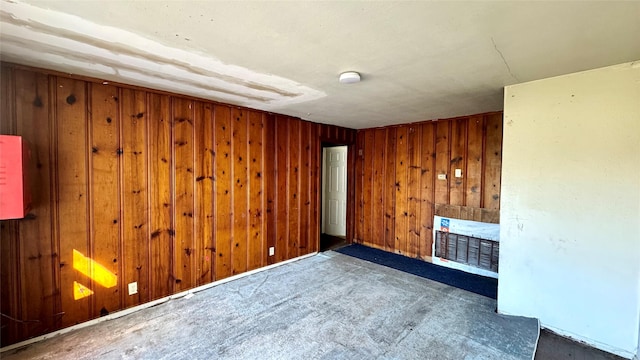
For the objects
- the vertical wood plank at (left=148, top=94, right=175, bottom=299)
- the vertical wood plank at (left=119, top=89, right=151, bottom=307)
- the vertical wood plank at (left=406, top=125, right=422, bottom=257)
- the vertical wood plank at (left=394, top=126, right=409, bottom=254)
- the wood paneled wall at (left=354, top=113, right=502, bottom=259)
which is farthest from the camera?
the vertical wood plank at (left=394, top=126, right=409, bottom=254)

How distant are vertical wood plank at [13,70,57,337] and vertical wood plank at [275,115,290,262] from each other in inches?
93.2

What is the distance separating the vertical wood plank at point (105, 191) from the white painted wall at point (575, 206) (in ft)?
12.4

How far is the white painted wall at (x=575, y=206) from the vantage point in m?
2.00

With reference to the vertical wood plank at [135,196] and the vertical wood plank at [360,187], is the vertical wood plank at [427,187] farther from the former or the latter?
the vertical wood plank at [135,196]

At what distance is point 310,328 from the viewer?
2.35 metres

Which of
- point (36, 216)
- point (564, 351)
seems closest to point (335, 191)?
point (564, 351)

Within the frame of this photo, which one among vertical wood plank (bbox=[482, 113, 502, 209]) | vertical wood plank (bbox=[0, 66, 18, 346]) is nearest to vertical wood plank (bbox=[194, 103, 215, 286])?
vertical wood plank (bbox=[0, 66, 18, 346])

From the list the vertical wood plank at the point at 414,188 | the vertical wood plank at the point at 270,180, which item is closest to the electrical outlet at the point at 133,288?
the vertical wood plank at the point at 270,180

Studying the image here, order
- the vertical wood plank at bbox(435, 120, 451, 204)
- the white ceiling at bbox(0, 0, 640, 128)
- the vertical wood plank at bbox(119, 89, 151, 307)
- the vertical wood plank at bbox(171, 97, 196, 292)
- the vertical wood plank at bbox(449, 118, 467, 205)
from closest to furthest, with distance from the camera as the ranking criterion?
the white ceiling at bbox(0, 0, 640, 128)
the vertical wood plank at bbox(119, 89, 151, 307)
the vertical wood plank at bbox(171, 97, 196, 292)
the vertical wood plank at bbox(449, 118, 467, 205)
the vertical wood plank at bbox(435, 120, 451, 204)

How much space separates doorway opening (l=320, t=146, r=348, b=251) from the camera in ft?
18.5

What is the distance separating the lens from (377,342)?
7.09ft

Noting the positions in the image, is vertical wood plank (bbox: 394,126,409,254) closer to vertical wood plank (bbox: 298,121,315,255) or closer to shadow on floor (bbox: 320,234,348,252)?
shadow on floor (bbox: 320,234,348,252)

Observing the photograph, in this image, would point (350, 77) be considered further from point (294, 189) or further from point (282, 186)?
point (294, 189)

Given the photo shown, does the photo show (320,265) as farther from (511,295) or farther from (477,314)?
(511,295)
